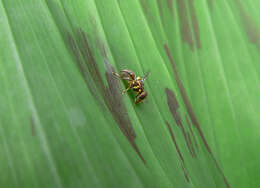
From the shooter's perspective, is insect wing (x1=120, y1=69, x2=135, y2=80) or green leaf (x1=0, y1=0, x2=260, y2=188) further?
insect wing (x1=120, y1=69, x2=135, y2=80)

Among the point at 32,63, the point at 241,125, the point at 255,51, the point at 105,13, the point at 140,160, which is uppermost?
the point at 105,13

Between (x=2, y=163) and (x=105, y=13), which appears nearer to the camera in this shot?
(x=2, y=163)

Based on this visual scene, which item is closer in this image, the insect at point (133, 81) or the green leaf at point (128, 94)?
the green leaf at point (128, 94)

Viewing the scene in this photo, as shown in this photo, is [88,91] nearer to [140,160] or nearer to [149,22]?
[140,160]

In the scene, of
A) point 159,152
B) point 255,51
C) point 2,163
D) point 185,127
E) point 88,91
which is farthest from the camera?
point 255,51

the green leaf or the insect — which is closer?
the green leaf

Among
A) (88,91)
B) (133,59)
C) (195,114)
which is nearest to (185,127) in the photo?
(195,114)

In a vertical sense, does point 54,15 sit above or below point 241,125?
above

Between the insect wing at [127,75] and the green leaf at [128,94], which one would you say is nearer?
the green leaf at [128,94]
